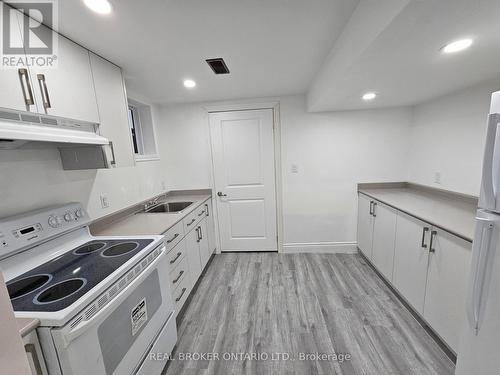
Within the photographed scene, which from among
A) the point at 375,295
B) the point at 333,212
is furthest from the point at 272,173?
the point at 375,295

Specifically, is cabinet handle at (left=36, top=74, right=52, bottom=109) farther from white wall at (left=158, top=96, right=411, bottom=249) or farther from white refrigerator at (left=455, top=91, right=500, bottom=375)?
white refrigerator at (left=455, top=91, right=500, bottom=375)

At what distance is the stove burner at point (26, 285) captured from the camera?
97cm

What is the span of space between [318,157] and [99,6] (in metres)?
2.59

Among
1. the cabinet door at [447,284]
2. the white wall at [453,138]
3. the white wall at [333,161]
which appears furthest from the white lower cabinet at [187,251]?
the white wall at [453,138]

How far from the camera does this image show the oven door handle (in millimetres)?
798

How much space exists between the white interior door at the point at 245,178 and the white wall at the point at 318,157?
0.18 m

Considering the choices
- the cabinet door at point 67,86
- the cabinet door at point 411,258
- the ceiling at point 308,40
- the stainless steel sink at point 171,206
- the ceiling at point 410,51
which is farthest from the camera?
the stainless steel sink at point 171,206

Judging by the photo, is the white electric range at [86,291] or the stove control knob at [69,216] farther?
the stove control knob at [69,216]

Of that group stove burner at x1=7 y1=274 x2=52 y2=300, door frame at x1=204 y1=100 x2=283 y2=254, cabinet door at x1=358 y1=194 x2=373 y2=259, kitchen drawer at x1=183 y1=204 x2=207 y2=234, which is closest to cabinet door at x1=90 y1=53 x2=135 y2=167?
kitchen drawer at x1=183 y1=204 x2=207 y2=234

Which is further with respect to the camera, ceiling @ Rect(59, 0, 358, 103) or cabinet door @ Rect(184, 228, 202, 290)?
cabinet door @ Rect(184, 228, 202, 290)

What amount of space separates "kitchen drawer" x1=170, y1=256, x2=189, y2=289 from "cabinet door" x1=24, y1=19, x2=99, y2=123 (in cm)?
132

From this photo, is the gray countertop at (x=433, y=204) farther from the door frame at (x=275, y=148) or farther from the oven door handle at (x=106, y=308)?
the oven door handle at (x=106, y=308)

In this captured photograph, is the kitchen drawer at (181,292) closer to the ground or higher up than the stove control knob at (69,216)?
closer to the ground

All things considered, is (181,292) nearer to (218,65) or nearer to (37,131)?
(37,131)
